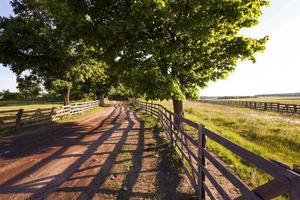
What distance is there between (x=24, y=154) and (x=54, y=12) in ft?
20.0

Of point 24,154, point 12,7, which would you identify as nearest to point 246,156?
point 24,154

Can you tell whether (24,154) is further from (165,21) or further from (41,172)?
(165,21)

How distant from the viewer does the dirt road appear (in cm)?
647

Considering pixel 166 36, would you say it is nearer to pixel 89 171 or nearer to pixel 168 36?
pixel 168 36

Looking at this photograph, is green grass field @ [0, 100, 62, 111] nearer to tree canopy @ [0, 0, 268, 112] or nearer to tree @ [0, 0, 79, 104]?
tree @ [0, 0, 79, 104]

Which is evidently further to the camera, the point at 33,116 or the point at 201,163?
the point at 33,116

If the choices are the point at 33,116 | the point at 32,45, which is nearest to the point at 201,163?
the point at 33,116

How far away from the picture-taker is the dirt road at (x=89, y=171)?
6.47m

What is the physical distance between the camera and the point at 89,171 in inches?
317

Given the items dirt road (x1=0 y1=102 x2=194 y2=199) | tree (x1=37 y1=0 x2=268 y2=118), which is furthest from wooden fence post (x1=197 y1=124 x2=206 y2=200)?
tree (x1=37 y1=0 x2=268 y2=118)

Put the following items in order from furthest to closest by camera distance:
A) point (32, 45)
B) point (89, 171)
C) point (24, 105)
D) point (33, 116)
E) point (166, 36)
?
point (24, 105) < point (32, 45) < point (33, 116) < point (166, 36) < point (89, 171)

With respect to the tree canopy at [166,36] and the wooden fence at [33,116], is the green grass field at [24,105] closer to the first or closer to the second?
the wooden fence at [33,116]

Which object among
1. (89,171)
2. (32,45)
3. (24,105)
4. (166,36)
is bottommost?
(89,171)

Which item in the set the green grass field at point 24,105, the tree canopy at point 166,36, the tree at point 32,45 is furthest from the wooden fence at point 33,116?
the green grass field at point 24,105
